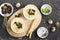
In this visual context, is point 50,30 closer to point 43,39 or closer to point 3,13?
point 43,39

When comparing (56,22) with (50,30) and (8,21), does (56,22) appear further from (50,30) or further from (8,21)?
(8,21)

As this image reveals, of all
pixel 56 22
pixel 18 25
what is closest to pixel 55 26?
pixel 56 22

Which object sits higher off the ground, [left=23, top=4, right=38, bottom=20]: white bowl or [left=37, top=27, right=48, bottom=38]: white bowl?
[left=23, top=4, right=38, bottom=20]: white bowl

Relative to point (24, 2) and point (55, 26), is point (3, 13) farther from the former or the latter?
point (55, 26)

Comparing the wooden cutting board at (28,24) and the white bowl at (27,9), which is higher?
the white bowl at (27,9)

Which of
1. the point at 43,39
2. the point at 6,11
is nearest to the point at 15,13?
the point at 6,11

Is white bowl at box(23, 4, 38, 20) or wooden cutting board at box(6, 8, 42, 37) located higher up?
white bowl at box(23, 4, 38, 20)

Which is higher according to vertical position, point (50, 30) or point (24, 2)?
point (24, 2)

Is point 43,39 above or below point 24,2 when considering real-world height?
below
